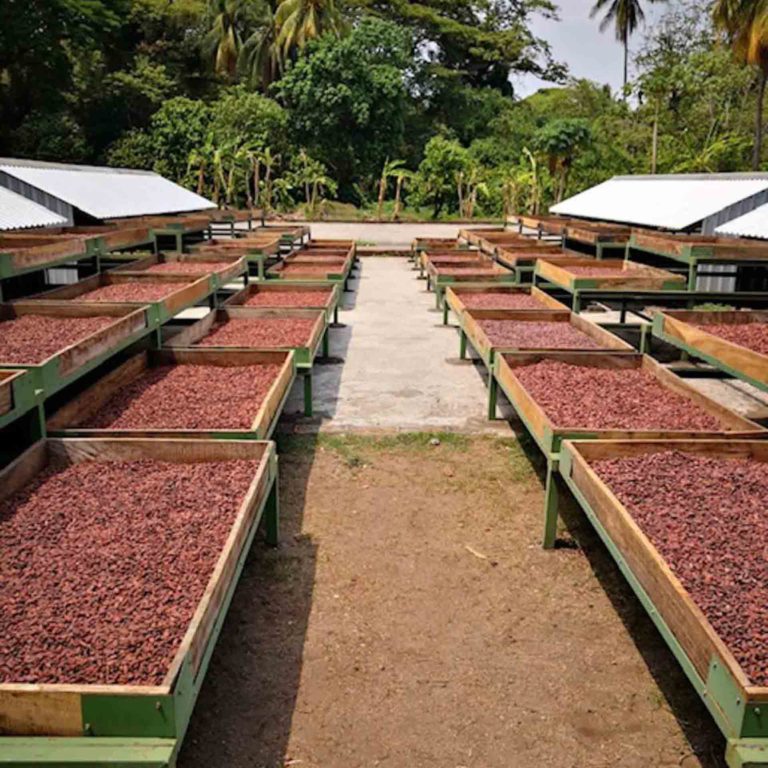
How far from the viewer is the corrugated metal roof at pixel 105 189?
10.8 m

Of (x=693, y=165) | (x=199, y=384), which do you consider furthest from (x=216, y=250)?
(x=693, y=165)

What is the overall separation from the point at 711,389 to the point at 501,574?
4568 mm

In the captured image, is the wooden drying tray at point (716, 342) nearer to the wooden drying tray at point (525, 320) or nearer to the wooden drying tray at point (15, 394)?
the wooden drying tray at point (525, 320)

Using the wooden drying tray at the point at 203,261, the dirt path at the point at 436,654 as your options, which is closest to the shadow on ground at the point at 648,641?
the dirt path at the point at 436,654

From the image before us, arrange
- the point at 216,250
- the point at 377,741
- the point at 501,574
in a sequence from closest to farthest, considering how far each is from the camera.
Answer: the point at 377,741
the point at 501,574
the point at 216,250

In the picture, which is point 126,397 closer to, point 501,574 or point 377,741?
point 501,574

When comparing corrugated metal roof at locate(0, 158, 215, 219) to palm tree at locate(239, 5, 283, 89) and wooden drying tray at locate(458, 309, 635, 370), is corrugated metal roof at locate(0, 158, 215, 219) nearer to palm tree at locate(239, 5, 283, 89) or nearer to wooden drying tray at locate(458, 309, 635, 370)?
wooden drying tray at locate(458, 309, 635, 370)

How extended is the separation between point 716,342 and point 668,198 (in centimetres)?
753

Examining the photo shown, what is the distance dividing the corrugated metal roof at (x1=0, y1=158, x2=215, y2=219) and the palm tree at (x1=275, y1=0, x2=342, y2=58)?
42.5ft

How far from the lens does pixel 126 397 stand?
5.32 meters

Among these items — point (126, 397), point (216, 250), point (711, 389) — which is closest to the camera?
point (126, 397)

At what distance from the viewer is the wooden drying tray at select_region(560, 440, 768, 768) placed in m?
2.17

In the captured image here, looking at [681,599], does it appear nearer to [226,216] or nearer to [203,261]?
[203,261]

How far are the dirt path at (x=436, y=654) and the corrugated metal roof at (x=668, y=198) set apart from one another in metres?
7.08
